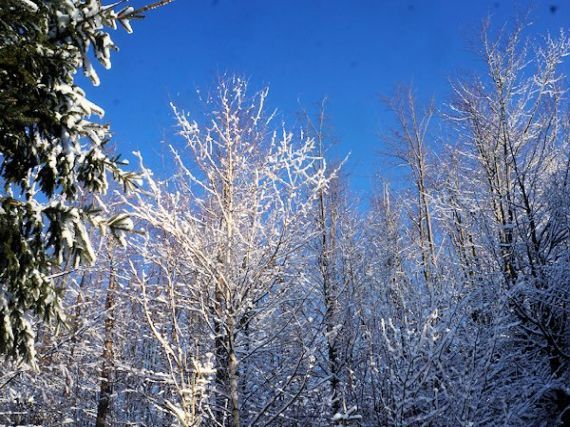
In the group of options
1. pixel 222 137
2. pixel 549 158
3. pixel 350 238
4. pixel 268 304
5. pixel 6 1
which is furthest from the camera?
pixel 350 238

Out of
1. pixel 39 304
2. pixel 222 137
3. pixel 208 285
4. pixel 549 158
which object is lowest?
pixel 39 304

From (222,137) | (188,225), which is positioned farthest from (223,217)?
(222,137)

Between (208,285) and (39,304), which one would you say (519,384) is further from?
(39,304)

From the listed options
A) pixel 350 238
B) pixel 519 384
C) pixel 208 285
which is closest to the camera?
pixel 208 285

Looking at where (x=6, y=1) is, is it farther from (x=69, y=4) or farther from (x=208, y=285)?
(x=208, y=285)

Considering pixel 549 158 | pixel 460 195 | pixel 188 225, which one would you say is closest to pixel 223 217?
pixel 188 225

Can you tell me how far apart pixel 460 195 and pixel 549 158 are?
1.68 metres

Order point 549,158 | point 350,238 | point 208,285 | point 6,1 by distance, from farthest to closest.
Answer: point 350,238
point 549,158
point 208,285
point 6,1

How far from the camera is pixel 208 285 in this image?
4.97 metres

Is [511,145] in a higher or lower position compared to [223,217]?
higher

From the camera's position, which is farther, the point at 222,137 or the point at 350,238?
the point at 350,238

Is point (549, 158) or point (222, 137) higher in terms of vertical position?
point (549, 158)

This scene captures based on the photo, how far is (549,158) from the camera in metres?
8.21

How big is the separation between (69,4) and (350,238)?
8961mm
